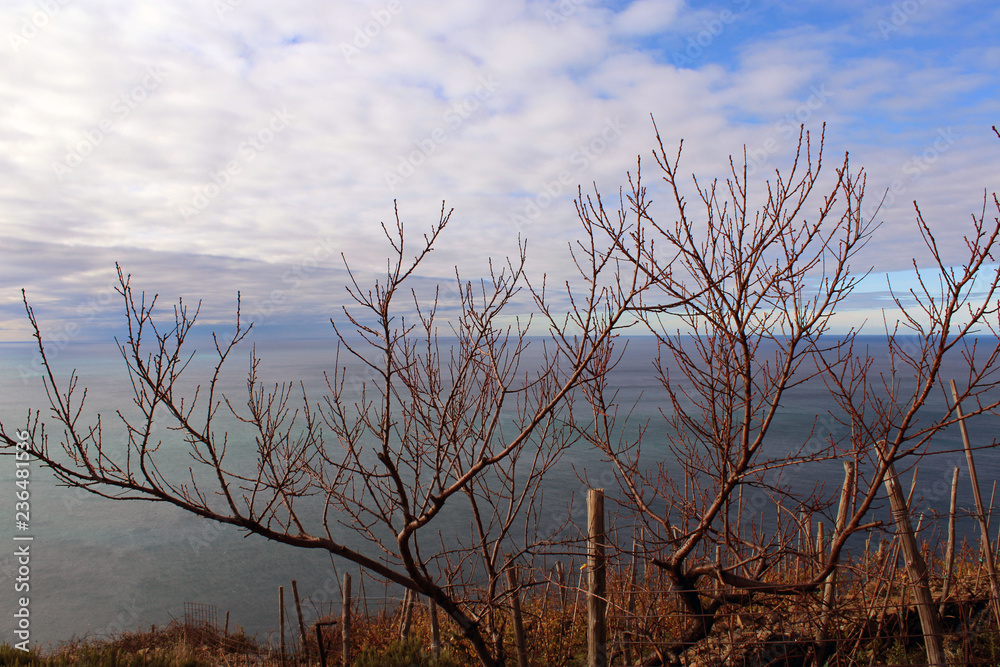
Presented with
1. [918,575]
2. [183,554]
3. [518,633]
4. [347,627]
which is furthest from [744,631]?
[183,554]

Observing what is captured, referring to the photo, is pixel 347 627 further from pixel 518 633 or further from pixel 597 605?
pixel 597 605

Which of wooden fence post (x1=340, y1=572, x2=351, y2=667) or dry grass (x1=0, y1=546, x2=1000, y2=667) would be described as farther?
wooden fence post (x1=340, y1=572, x2=351, y2=667)

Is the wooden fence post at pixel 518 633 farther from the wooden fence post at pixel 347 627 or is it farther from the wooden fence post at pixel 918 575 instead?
the wooden fence post at pixel 347 627

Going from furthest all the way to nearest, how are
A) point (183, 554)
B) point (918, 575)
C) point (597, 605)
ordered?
point (183, 554) → point (597, 605) → point (918, 575)

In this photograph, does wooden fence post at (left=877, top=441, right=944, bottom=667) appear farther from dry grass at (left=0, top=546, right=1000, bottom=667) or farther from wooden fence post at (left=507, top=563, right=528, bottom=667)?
wooden fence post at (left=507, top=563, right=528, bottom=667)

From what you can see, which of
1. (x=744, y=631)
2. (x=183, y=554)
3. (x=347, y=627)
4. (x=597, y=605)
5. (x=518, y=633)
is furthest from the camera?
(x=183, y=554)

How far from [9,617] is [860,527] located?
23.0m

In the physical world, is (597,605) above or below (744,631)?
above

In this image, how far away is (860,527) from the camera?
124 inches

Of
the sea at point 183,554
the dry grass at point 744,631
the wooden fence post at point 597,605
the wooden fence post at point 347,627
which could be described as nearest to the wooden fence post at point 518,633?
the dry grass at point 744,631

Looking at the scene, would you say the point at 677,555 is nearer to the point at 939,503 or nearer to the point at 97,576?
the point at 939,503

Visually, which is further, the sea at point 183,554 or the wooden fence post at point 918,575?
the sea at point 183,554

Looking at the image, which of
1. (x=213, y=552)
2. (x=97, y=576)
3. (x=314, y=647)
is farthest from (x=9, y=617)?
(x=314, y=647)

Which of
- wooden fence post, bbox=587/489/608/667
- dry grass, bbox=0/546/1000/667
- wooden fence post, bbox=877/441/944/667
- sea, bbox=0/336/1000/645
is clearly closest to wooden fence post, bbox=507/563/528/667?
dry grass, bbox=0/546/1000/667
